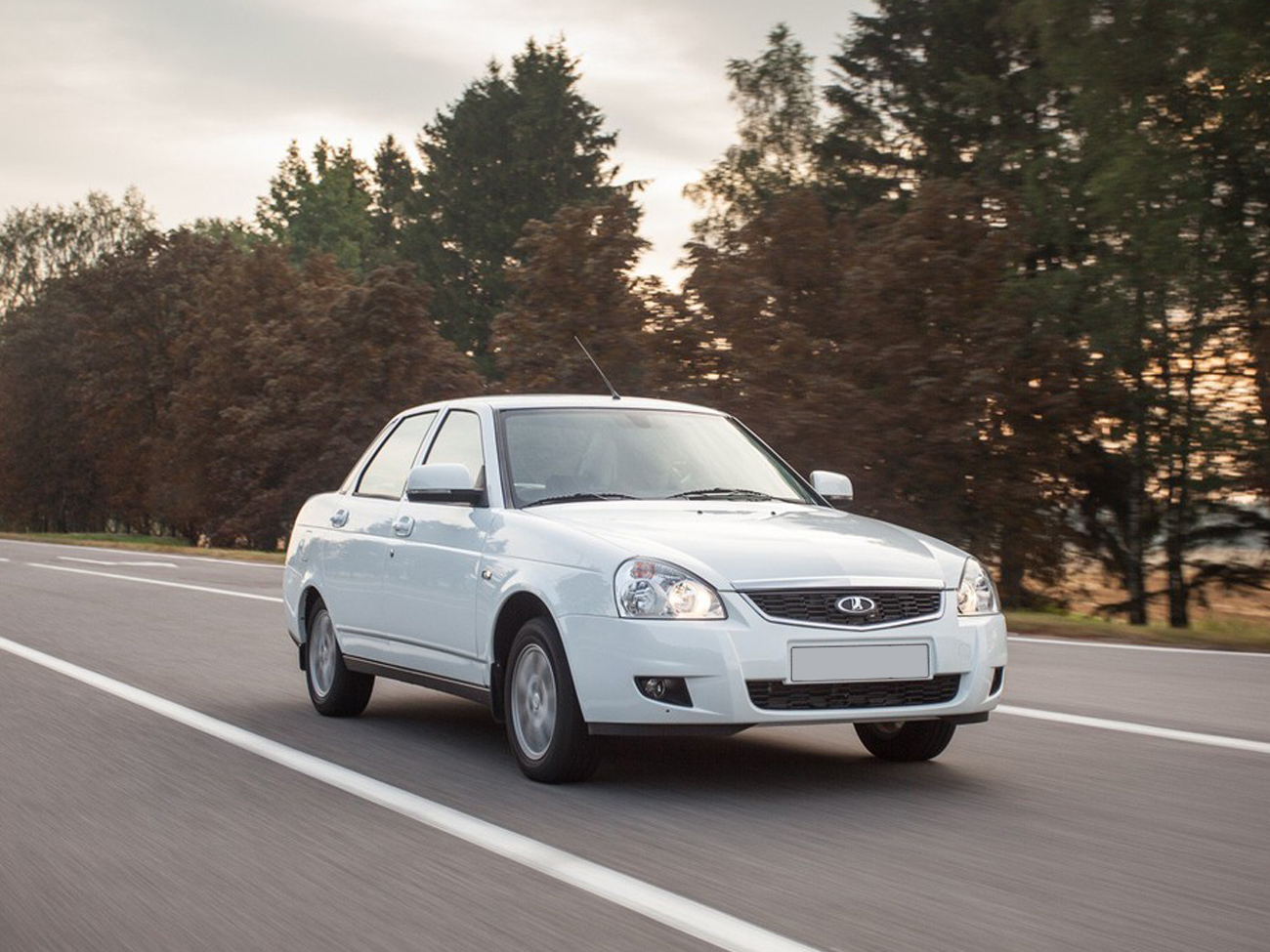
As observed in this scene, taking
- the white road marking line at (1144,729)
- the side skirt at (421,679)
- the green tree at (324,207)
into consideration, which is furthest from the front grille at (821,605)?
the green tree at (324,207)

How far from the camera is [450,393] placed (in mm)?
51906

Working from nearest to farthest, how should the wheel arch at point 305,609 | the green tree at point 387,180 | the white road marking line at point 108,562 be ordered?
the wheel arch at point 305,609 < the white road marking line at point 108,562 < the green tree at point 387,180

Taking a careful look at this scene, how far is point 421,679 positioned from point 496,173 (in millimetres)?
63181

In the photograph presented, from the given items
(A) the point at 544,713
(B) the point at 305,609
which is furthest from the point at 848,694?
(B) the point at 305,609

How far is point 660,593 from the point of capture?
22.9 ft

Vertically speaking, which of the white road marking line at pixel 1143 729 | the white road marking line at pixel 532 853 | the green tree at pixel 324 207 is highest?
the green tree at pixel 324 207

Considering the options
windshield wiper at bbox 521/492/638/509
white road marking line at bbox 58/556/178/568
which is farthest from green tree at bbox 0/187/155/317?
windshield wiper at bbox 521/492/638/509

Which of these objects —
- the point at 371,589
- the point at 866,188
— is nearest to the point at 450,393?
the point at 866,188

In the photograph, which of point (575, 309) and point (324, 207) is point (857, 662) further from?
point (324, 207)

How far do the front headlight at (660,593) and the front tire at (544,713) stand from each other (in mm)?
423

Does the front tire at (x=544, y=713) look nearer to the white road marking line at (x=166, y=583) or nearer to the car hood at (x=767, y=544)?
the car hood at (x=767, y=544)

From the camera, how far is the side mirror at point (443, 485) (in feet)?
26.8

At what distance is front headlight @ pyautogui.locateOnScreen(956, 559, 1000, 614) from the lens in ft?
24.2

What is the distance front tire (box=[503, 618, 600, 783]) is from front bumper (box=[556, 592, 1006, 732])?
117mm
